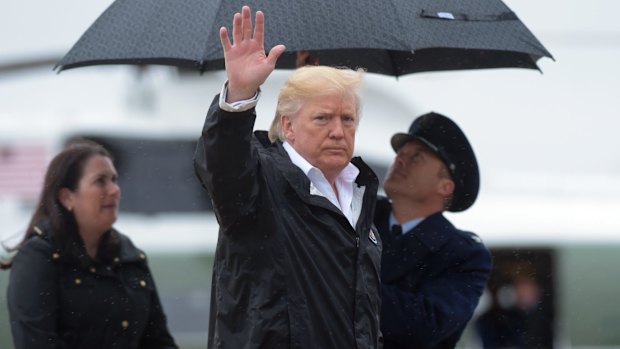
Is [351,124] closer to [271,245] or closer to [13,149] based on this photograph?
[271,245]

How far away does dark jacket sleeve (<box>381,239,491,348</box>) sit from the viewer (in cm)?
372

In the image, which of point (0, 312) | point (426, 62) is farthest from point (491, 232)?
point (426, 62)

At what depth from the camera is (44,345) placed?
12.6 ft

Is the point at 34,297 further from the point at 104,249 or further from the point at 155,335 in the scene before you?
the point at 155,335

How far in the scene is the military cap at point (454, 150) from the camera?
410 cm

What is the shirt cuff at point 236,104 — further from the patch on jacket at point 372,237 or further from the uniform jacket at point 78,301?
the uniform jacket at point 78,301

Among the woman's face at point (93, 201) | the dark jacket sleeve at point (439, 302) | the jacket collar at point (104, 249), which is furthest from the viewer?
the woman's face at point (93, 201)

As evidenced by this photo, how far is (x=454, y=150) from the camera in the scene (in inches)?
162

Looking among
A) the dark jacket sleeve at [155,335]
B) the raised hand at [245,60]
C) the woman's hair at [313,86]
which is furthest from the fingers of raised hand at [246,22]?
the dark jacket sleeve at [155,335]

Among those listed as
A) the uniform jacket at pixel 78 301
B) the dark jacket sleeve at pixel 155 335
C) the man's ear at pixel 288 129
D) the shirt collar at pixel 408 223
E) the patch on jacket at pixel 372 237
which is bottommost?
the dark jacket sleeve at pixel 155 335

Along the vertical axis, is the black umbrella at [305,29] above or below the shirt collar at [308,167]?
above

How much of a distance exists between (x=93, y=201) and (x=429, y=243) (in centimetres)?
113

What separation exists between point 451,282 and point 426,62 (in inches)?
35.4

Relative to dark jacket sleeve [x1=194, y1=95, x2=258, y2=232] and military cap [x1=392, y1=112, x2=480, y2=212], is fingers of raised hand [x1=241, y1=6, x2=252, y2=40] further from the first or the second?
military cap [x1=392, y1=112, x2=480, y2=212]
